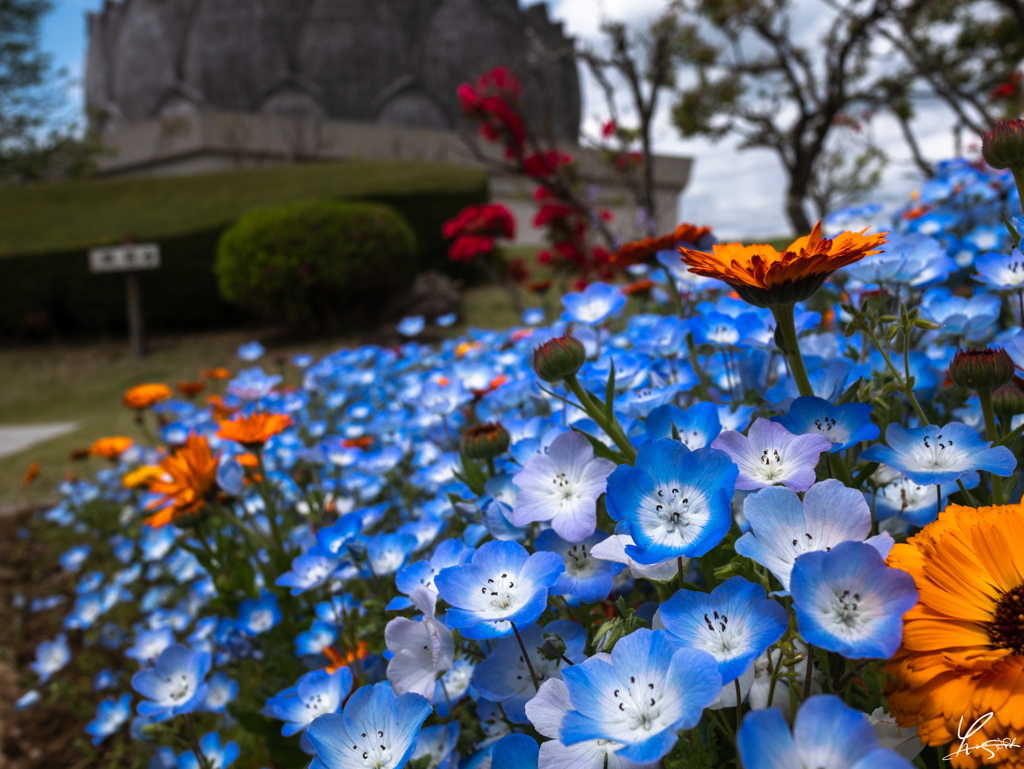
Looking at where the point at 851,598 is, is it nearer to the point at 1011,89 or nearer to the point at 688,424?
the point at 688,424

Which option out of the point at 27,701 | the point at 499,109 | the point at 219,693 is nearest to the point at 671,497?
the point at 219,693

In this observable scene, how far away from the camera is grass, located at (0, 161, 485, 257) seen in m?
10.5

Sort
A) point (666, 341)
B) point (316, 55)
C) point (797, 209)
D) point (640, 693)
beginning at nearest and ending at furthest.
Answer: point (640, 693) < point (666, 341) < point (797, 209) < point (316, 55)

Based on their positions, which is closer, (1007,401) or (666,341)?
(1007,401)

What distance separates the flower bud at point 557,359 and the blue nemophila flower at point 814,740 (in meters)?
0.47

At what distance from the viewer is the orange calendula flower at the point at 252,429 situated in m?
1.51

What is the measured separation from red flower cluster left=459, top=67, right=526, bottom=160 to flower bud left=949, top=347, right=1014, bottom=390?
5.63 m

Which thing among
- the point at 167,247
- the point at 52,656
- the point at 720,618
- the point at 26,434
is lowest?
the point at 26,434

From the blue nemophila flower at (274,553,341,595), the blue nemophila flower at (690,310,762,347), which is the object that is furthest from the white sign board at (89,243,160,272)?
the blue nemophila flower at (690,310,762,347)

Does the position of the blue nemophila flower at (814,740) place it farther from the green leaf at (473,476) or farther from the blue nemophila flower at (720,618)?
the green leaf at (473,476)

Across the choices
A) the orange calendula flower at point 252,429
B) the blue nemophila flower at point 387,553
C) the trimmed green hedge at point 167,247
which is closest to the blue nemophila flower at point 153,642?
the orange calendula flower at point 252,429

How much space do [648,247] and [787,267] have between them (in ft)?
2.09

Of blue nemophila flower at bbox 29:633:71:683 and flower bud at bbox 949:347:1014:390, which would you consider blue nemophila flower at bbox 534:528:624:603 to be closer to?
flower bud at bbox 949:347:1014:390

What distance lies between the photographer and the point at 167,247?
10.1 m
